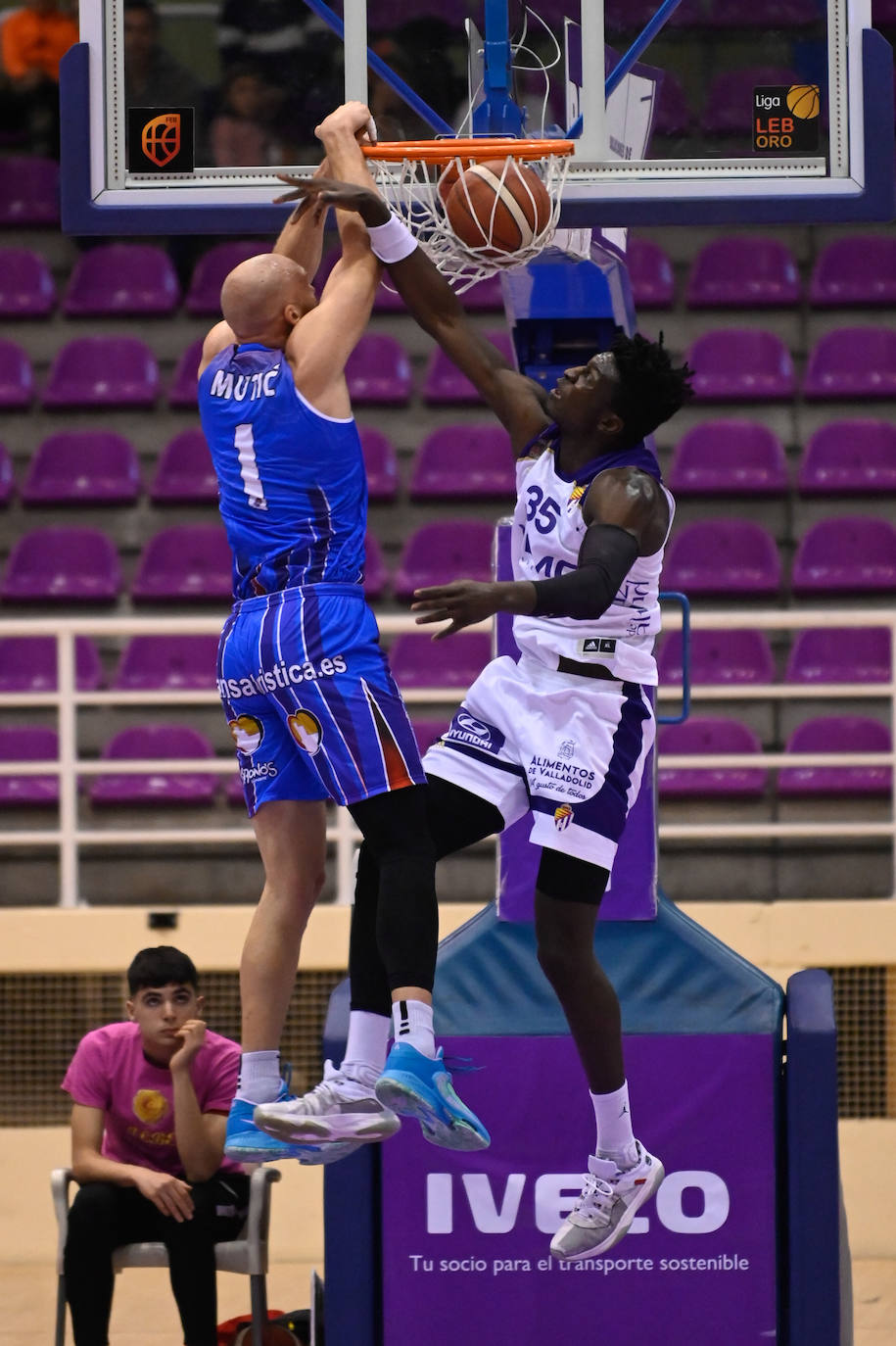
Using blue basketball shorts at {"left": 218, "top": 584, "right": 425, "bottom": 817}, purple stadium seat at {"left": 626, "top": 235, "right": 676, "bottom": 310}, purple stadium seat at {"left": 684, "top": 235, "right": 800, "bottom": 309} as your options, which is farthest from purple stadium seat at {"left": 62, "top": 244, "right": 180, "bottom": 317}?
blue basketball shorts at {"left": 218, "top": 584, "right": 425, "bottom": 817}

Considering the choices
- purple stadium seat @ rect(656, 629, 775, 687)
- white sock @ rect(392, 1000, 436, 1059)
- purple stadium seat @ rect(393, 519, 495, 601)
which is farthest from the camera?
purple stadium seat @ rect(393, 519, 495, 601)

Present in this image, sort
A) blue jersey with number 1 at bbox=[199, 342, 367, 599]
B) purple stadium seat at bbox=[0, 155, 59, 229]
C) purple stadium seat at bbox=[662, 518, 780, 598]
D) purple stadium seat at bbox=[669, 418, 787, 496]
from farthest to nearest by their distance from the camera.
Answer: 1. purple stadium seat at bbox=[0, 155, 59, 229]
2. purple stadium seat at bbox=[669, 418, 787, 496]
3. purple stadium seat at bbox=[662, 518, 780, 598]
4. blue jersey with number 1 at bbox=[199, 342, 367, 599]

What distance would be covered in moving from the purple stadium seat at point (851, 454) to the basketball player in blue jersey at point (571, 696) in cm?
509

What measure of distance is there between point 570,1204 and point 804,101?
2.87 metres

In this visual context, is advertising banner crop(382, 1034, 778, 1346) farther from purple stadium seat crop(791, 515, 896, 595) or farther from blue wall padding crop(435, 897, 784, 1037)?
purple stadium seat crop(791, 515, 896, 595)

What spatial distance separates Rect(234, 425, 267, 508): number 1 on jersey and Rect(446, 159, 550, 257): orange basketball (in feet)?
2.24

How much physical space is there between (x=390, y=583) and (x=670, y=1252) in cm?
467

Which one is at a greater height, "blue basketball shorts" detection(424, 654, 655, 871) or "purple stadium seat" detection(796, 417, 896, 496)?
"purple stadium seat" detection(796, 417, 896, 496)

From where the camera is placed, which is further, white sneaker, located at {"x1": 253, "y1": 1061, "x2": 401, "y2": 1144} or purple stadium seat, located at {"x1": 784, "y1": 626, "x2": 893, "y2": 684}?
purple stadium seat, located at {"x1": 784, "y1": 626, "x2": 893, "y2": 684}

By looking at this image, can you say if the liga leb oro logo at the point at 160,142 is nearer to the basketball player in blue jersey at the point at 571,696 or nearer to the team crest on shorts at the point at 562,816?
the basketball player in blue jersey at the point at 571,696

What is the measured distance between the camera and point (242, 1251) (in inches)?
235

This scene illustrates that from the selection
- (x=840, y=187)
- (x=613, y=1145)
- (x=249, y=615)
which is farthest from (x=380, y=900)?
(x=840, y=187)

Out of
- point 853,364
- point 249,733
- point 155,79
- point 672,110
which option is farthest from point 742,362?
point 249,733

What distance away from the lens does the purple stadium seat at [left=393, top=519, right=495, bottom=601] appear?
31.3ft
